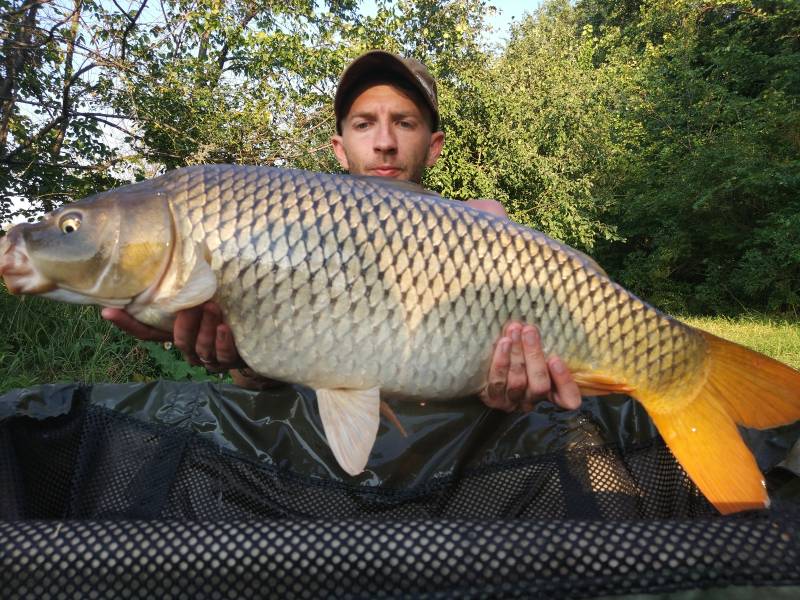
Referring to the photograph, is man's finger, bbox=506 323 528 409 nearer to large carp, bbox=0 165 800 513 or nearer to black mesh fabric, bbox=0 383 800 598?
large carp, bbox=0 165 800 513

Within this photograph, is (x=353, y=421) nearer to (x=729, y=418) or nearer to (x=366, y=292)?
(x=366, y=292)

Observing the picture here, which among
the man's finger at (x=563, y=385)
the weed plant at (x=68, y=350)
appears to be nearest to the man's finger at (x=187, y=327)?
the man's finger at (x=563, y=385)

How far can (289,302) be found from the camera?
3.14 feet

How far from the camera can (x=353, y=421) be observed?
989 mm

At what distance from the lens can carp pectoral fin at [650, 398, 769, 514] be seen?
0.99 m

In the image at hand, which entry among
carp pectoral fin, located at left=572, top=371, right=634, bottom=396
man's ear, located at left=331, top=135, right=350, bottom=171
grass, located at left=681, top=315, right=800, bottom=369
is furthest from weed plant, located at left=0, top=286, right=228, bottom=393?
grass, located at left=681, top=315, right=800, bottom=369

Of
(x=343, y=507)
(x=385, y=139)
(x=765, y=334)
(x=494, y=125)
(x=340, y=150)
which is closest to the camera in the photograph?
(x=343, y=507)

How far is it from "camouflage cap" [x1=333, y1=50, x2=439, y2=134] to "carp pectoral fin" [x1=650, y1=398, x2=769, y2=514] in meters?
1.35

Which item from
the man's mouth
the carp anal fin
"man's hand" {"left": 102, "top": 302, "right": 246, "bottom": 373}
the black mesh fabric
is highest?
the man's mouth

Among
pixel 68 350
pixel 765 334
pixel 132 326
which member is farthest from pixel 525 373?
pixel 765 334

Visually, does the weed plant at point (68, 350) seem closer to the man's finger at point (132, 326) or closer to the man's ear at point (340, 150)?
the man's ear at point (340, 150)

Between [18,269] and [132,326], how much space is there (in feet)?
0.67

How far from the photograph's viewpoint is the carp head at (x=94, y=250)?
3.08 feet

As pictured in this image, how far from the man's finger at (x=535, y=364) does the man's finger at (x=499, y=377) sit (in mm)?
33
